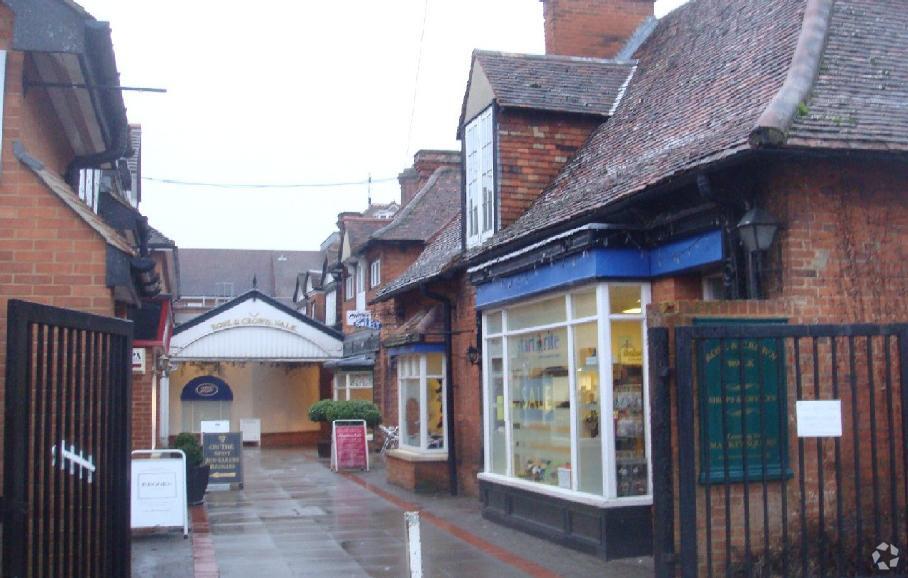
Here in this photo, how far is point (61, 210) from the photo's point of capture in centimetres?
754

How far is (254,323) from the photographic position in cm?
3219

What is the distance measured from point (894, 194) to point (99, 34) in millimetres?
6798

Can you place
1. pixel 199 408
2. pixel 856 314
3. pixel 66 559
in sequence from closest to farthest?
1. pixel 66 559
2. pixel 856 314
3. pixel 199 408

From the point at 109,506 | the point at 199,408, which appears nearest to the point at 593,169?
the point at 109,506

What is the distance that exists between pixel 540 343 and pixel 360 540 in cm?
322

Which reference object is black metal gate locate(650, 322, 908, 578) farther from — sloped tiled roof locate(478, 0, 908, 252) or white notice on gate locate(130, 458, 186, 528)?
white notice on gate locate(130, 458, 186, 528)

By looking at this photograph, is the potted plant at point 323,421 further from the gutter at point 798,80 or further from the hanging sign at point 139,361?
the gutter at point 798,80

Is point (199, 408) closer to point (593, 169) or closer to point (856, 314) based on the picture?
point (593, 169)

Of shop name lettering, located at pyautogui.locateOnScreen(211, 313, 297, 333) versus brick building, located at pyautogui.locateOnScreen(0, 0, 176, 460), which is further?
shop name lettering, located at pyautogui.locateOnScreen(211, 313, 297, 333)

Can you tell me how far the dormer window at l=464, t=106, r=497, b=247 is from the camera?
14.6 meters

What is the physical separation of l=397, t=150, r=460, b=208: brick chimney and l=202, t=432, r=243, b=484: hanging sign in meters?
11.8

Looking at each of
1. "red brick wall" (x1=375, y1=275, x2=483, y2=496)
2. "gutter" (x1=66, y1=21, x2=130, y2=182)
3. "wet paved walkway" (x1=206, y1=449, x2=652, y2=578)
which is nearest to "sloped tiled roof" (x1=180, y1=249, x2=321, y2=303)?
"wet paved walkway" (x1=206, y1=449, x2=652, y2=578)

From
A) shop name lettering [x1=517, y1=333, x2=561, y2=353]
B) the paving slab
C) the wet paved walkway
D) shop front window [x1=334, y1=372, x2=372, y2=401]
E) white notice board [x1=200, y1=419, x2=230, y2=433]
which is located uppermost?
shop name lettering [x1=517, y1=333, x2=561, y2=353]

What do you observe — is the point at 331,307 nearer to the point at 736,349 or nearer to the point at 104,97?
the point at 104,97
